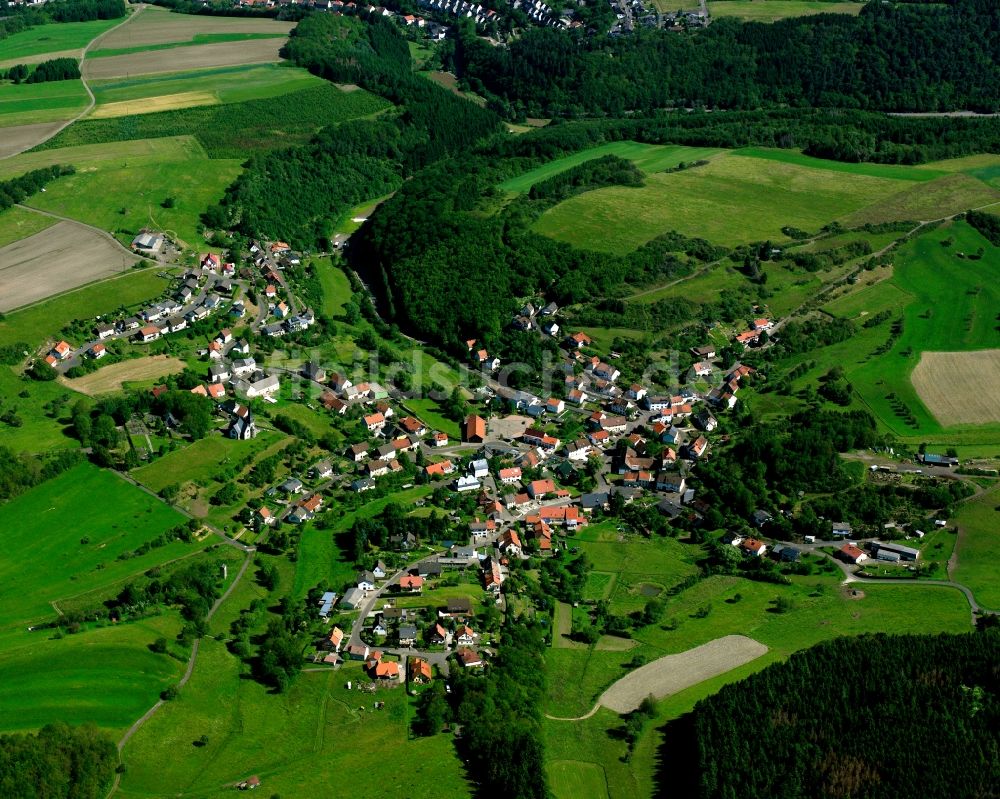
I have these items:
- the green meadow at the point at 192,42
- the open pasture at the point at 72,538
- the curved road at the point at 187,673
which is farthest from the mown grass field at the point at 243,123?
the curved road at the point at 187,673

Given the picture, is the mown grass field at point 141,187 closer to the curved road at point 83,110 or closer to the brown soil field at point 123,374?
the curved road at point 83,110

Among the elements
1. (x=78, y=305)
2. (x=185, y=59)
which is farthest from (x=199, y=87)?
(x=78, y=305)

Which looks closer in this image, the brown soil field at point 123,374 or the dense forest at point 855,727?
the dense forest at point 855,727

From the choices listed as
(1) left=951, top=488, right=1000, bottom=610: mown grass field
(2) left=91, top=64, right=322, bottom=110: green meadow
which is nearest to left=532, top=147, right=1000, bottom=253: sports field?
(2) left=91, top=64, right=322, bottom=110: green meadow

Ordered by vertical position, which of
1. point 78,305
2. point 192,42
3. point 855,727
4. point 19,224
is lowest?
point 855,727

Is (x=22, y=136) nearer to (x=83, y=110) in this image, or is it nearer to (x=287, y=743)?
(x=83, y=110)

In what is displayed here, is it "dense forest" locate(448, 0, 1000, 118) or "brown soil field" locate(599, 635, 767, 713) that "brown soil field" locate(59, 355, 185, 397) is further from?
"dense forest" locate(448, 0, 1000, 118)
